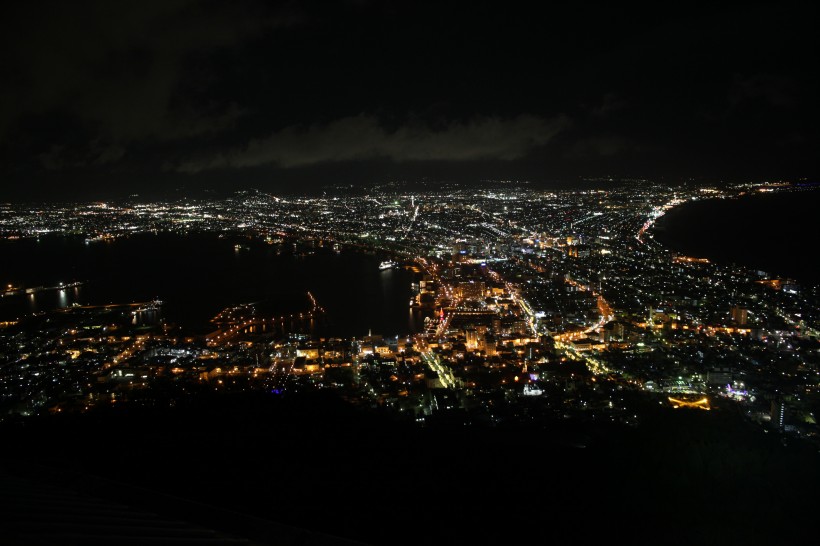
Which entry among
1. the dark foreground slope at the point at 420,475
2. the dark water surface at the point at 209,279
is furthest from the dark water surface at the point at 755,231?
the dark foreground slope at the point at 420,475

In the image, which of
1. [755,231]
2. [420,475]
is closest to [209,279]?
[420,475]

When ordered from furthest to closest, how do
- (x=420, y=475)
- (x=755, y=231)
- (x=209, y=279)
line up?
(x=755, y=231) → (x=209, y=279) → (x=420, y=475)

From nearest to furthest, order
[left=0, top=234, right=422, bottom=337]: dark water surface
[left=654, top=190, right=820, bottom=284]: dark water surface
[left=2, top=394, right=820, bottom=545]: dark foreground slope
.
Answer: [left=2, top=394, right=820, bottom=545]: dark foreground slope
[left=0, top=234, right=422, bottom=337]: dark water surface
[left=654, top=190, right=820, bottom=284]: dark water surface

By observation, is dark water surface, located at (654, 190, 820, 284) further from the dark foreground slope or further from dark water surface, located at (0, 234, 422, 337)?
the dark foreground slope

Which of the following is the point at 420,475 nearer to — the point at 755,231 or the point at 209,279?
the point at 209,279

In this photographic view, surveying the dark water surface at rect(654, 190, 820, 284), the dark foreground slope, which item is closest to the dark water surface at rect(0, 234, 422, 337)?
the dark foreground slope

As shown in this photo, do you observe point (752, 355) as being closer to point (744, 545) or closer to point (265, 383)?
point (744, 545)
